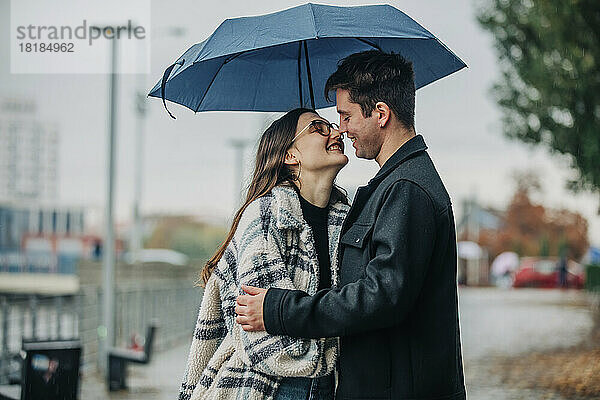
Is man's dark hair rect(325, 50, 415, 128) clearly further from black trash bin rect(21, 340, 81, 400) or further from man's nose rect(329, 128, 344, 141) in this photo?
black trash bin rect(21, 340, 81, 400)

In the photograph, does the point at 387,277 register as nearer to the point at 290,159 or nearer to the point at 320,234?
the point at 320,234

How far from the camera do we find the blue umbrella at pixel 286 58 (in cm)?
386

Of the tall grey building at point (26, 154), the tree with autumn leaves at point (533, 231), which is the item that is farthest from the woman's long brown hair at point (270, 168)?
the tree with autumn leaves at point (533, 231)

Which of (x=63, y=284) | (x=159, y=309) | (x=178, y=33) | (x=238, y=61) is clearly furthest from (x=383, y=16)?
(x=63, y=284)

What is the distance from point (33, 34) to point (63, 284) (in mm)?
27254

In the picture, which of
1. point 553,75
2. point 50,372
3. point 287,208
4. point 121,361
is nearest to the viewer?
point 287,208

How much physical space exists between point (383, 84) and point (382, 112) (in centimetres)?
10

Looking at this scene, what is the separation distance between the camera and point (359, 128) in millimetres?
3551

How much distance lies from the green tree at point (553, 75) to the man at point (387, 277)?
15265mm

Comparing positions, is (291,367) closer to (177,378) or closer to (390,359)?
(390,359)

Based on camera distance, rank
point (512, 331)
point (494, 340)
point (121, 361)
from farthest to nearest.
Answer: point (512, 331) → point (494, 340) → point (121, 361)

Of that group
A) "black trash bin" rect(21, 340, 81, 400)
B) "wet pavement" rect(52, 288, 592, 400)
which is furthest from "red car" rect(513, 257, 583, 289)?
"black trash bin" rect(21, 340, 81, 400)

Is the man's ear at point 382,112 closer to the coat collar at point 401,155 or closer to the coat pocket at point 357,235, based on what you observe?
the coat collar at point 401,155

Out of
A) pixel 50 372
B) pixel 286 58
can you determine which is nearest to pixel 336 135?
pixel 286 58
